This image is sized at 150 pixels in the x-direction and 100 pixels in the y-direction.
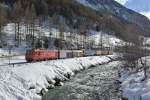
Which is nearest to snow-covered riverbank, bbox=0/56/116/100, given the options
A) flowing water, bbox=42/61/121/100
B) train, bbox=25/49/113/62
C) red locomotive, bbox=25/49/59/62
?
flowing water, bbox=42/61/121/100

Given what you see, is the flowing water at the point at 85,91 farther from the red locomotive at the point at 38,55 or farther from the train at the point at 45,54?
the train at the point at 45,54

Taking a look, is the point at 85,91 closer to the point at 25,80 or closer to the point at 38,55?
the point at 25,80

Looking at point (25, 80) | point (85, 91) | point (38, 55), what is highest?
point (38, 55)

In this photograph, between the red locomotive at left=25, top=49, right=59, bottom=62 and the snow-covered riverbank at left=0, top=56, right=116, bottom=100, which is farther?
the red locomotive at left=25, top=49, right=59, bottom=62

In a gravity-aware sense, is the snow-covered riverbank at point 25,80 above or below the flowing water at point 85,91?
above

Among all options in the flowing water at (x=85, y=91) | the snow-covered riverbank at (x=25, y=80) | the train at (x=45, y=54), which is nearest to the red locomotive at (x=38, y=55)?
the train at (x=45, y=54)

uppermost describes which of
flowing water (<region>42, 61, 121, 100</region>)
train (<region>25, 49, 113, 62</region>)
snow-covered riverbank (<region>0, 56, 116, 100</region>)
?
train (<region>25, 49, 113, 62</region>)

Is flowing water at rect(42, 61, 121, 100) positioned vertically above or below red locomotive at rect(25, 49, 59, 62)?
below

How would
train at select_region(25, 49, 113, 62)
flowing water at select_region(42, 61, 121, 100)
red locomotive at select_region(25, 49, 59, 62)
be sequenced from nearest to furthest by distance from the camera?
flowing water at select_region(42, 61, 121, 100) < red locomotive at select_region(25, 49, 59, 62) < train at select_region(25, 49, 113, 62)

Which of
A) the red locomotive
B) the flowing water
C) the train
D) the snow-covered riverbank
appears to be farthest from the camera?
the train

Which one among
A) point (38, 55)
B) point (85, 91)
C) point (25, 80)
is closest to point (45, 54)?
point (38, 55)

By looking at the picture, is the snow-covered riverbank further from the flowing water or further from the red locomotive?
the red locomotive

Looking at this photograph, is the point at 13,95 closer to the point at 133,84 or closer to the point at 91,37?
the point at 133,84

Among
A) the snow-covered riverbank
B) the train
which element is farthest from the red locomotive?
the snow-covered riverbank
